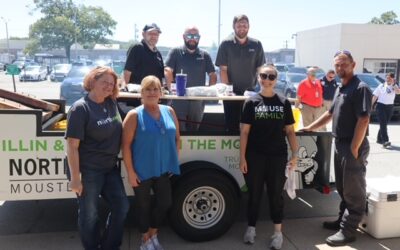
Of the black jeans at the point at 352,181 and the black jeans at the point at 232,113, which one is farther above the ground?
the black jeans at the point at 232,113

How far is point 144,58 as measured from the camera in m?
4.93

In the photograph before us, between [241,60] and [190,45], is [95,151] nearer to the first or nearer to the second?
[190,45]

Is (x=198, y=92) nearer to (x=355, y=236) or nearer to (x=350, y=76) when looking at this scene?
(x=350, y=76)

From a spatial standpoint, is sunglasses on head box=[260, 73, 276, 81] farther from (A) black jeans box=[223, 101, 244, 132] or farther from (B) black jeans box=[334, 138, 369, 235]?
(B) black jeans box=[334, 138, 369, 235]

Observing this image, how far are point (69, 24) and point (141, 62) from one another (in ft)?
212

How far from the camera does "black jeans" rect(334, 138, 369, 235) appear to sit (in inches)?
157

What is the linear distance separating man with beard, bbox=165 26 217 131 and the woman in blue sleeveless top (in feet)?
4.76

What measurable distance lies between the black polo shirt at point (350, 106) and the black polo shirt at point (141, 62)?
2.17 meters

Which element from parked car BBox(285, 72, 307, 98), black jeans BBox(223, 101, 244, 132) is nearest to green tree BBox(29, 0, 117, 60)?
parked car BBox(285, 72, 307, 98)

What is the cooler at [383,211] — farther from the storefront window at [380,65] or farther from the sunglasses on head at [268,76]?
the storefront window at [380,65]

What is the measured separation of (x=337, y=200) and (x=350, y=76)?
2094 mm

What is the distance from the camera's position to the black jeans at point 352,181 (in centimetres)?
398

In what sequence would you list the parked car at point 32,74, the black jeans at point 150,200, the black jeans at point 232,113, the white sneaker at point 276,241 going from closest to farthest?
the black jeans at point 150,200, the white sneaker at point 276,241, the black jeans at point 232,113, the parked car at point 32,74

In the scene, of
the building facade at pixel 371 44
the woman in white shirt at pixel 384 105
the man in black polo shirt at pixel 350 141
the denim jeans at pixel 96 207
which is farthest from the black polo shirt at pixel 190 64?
the building facade at pixel 371 44
